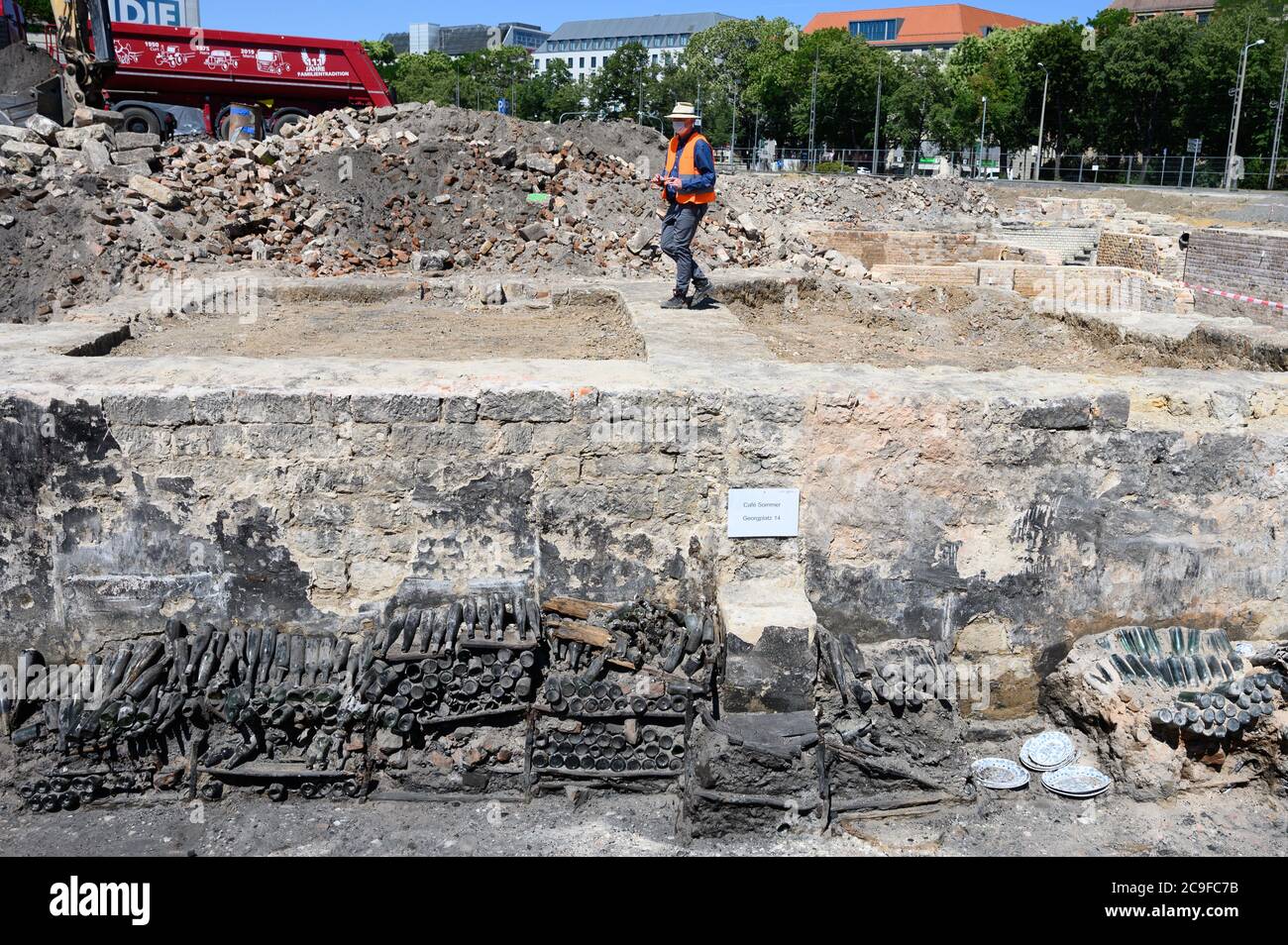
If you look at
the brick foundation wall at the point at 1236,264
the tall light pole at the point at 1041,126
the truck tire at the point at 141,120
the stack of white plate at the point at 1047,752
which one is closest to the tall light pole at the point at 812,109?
the tall light pole at the point at 1041,126

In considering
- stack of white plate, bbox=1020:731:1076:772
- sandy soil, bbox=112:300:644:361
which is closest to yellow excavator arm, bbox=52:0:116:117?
sandy soil, bbox=112:300:644:361

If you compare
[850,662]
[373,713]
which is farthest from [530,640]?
[850,662]

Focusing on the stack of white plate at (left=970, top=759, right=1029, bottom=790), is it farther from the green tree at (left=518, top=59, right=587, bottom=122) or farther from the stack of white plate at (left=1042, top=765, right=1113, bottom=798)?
the green tree at (left=518, top=59, right=587, bottom=122)

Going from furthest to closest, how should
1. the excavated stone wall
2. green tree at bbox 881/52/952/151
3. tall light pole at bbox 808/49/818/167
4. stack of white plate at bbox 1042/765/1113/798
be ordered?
green tree at bbox 881/52/952/151 < tall light pole at bbox 808/49/818/167 < the excavated stone wall < stack of white plate at bbox 1042/765/1113/798

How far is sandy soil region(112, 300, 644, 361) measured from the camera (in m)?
6.81

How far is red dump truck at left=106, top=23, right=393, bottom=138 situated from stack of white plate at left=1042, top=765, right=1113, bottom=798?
18739 mm

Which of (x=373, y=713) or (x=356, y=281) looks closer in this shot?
(x=373, y=713)

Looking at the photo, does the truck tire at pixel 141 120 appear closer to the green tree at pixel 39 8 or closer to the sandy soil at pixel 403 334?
the sandy soil at pixel 403 334

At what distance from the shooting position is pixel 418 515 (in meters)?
4.82

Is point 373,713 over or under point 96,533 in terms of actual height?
under

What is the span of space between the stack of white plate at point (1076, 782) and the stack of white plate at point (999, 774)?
A: 4.3 inches

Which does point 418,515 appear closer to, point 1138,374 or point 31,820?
point 31,820

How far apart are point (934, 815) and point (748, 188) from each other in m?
27.2

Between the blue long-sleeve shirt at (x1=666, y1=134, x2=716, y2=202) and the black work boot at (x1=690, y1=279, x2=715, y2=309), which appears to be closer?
the blue long-sleeve shirt at (x1=666, y1=134, x2=716, y2=202)
